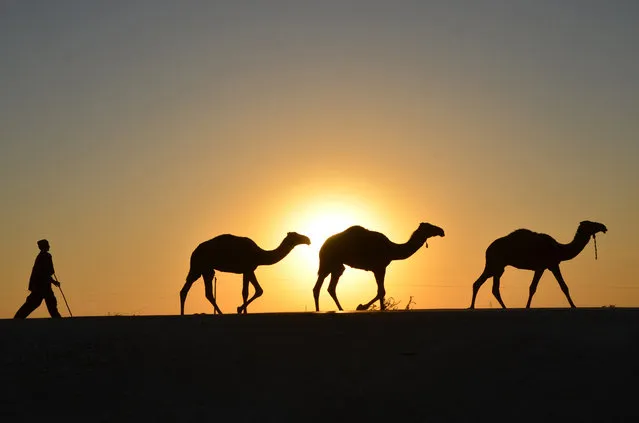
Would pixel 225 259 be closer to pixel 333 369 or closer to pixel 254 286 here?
pixel 254 286

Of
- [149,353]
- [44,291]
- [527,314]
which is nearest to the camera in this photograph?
[149,353]

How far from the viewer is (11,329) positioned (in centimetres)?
1728

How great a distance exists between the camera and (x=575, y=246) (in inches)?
1037

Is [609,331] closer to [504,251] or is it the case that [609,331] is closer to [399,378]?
[399,378]

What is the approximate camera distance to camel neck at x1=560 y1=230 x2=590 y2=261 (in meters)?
26.1

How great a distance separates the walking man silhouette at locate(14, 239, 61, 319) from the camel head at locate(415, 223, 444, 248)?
8.88 metres

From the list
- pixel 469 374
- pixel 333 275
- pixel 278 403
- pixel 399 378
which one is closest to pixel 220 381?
pixel 278 403

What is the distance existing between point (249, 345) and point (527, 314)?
15.3 ft

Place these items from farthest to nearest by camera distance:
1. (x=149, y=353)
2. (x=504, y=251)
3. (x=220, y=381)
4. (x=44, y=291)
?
1. (x=504, y=251)
2. (x=44, y=291)
3. (x=149, y=353)
4. (x=220, y=381)

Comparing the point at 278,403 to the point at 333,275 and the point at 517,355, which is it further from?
the point at 333,275

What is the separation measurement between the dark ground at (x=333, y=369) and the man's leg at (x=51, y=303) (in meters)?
5.53

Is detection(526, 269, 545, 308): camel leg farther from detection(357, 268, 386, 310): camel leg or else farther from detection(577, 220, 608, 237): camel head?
detection(357, 268, 386, 310): camel leg

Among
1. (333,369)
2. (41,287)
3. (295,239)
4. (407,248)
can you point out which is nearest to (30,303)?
(41,287)

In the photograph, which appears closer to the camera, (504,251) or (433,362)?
(433,362)
